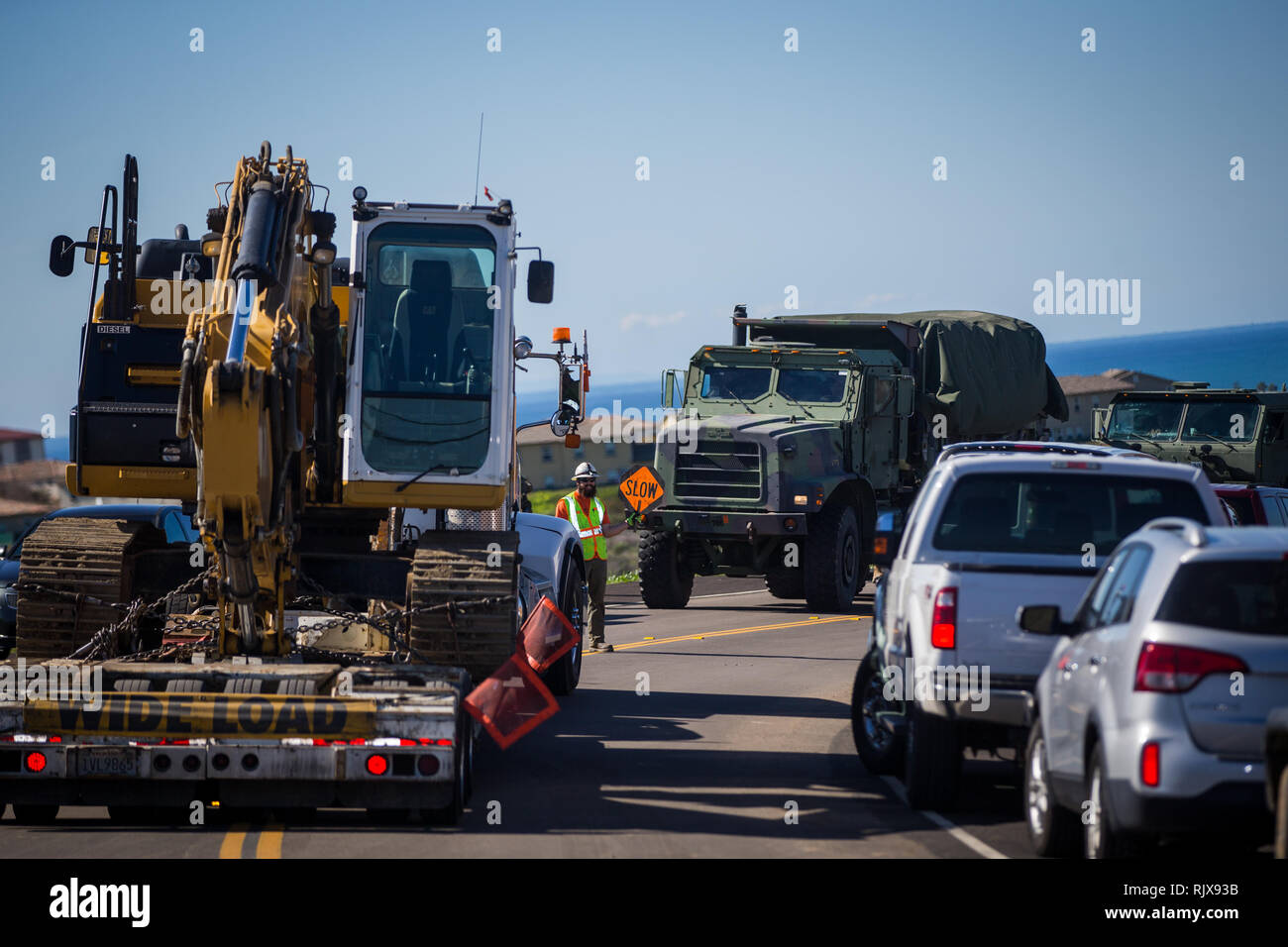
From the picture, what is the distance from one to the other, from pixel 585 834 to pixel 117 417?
4960 mm

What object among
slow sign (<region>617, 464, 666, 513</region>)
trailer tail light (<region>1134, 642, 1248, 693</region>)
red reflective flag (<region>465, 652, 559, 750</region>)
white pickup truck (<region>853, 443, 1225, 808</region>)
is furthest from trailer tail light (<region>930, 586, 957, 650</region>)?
slow sign (<region>617, 464, 666, 513</region>)

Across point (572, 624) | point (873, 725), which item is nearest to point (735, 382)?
point (572, 624)

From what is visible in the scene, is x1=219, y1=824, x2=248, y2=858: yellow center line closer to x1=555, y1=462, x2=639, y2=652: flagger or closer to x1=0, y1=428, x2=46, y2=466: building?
x1=0, y1=428, x2=46, y2=466: building

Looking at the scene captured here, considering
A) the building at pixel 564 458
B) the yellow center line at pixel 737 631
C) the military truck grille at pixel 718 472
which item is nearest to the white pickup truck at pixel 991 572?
the yellow center line at pixel 737 631

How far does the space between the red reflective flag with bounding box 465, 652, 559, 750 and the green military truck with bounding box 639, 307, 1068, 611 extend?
12.7 metres

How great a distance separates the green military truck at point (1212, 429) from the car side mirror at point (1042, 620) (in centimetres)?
2229

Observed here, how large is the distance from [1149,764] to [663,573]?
18478 mm

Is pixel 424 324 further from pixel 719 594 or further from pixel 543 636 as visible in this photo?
pixel 719 594

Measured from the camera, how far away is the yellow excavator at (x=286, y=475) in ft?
33.3

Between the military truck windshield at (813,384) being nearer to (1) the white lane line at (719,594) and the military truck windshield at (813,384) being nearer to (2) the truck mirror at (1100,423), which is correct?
(1) the white lane line at (719,594)

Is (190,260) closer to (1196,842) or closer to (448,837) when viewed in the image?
(448,837)

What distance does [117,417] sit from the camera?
12.7 m

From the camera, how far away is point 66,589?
12.5 meters
